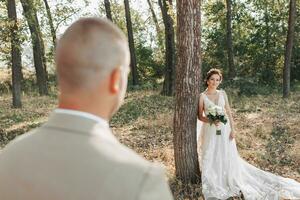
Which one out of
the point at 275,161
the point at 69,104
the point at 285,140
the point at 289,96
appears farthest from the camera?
the point at 289,96

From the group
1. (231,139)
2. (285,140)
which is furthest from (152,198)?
(285,140)

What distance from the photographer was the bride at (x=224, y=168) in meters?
8.73

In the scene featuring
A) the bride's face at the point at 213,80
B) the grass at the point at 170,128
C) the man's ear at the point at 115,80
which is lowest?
the grass at the point at 170,128

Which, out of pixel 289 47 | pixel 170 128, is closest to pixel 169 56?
pixel 289 47

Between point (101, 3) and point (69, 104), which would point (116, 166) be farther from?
point (101, 3)

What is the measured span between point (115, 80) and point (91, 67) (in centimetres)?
11

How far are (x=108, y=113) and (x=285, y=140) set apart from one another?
11.5 meters

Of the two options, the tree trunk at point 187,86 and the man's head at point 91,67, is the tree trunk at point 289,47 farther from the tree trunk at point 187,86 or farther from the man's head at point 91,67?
the man's head at point 91,67

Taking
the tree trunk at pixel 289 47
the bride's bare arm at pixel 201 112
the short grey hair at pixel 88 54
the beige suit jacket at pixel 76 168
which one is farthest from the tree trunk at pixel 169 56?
the beige suit jacket at pixel 76 168

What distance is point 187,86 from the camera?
335 inches

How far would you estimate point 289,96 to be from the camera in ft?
72.6

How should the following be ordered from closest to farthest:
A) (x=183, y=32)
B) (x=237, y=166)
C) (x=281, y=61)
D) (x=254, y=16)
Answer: (x=183, y=32), (x=237, y=166), (x=281, y=61), (x=254, y=16)

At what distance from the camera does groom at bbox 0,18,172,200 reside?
1561mm

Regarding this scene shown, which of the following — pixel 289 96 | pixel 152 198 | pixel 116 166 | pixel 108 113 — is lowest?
pixel 289 96
